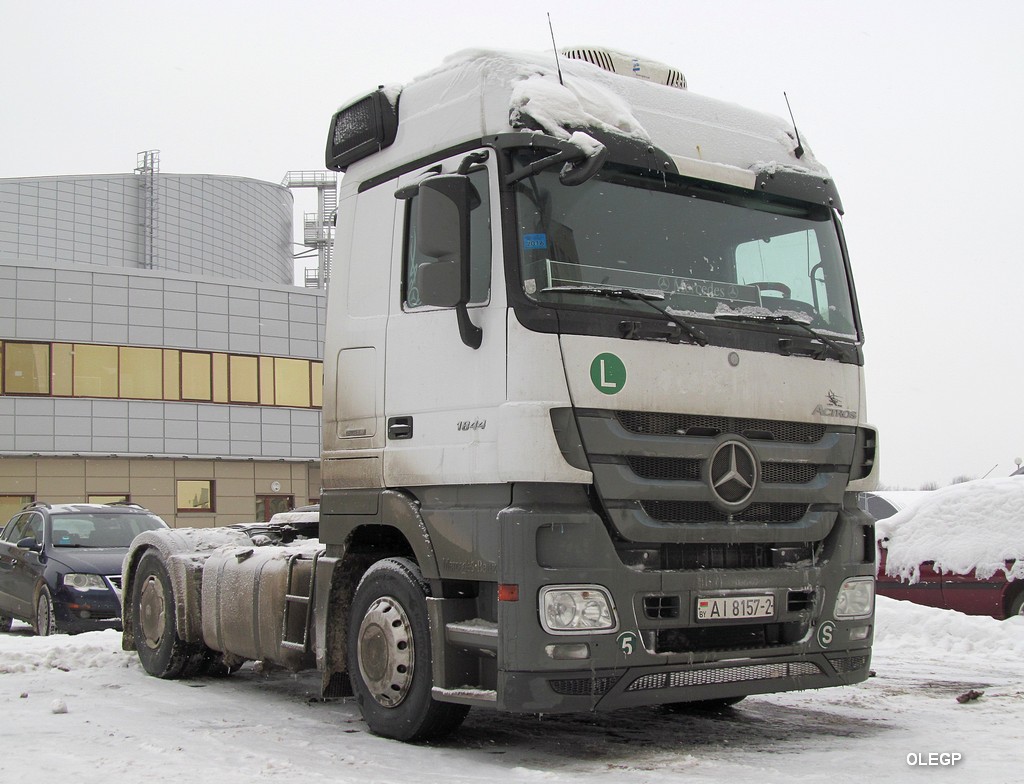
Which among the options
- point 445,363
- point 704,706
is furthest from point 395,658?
point 704,706

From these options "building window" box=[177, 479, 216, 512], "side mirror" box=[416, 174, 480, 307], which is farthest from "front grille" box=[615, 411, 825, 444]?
"building window" box=[177, 479, 216, 512]

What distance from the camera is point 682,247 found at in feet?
21.2

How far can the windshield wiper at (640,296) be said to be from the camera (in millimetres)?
6008

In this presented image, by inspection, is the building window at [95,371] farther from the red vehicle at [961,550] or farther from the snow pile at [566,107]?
the snow pile at [566,107]

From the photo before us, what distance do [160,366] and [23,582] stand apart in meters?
19.2

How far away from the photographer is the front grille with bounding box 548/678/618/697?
5.74 m

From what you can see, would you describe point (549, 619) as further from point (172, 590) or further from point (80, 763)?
point (172, 590)

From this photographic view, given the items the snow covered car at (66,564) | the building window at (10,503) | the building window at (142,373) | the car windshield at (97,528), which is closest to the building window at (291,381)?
the building window at (142,373)

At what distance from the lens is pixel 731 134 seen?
7035 millimetres

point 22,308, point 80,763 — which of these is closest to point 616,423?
point 80,763

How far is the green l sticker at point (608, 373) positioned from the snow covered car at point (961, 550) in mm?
6798

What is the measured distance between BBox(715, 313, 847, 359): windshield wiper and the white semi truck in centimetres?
2

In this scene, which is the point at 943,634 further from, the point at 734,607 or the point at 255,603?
the point at 255,603

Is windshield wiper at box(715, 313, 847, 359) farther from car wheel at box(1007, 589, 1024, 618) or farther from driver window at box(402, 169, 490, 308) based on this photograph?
car wheel at box(1007, 589, 1024, 618)
